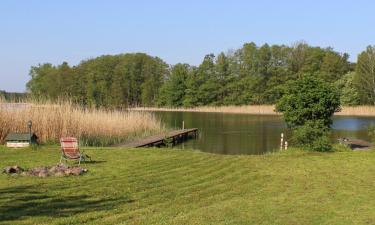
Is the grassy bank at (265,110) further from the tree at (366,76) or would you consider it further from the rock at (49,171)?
the rock at (49,171)

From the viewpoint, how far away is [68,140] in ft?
43.5

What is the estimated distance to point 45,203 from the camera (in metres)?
8.12

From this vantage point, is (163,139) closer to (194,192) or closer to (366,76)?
(194,192)

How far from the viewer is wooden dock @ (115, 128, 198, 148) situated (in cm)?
2358

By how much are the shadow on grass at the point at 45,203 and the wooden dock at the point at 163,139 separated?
13195 millimetres

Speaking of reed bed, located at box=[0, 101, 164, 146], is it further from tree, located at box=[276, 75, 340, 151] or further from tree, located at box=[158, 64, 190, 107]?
tree, located at box=[158, 64, 190, 107]

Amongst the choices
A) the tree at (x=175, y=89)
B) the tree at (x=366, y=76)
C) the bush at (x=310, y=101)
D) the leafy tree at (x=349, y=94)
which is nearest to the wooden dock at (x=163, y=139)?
the bush at (x=310, y=101)

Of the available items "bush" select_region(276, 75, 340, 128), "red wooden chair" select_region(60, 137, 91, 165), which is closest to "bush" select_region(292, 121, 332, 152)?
"bush" select_region(276, 75, 340, 128)

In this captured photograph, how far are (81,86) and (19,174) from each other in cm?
8200

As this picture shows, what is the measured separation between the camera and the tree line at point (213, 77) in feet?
233

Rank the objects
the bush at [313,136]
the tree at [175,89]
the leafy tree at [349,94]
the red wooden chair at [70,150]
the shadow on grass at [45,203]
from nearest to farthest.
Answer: the shadow on grass at [45,203]
the red wooden chair at [70,150]
the bush at [313,136]
the leafy tree at [349,94]
the tree at [175,89]

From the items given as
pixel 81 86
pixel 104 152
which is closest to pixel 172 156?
pixel 104 152

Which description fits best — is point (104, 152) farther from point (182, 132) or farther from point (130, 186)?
point (182, 132)

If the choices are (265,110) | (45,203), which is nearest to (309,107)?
(45,203)
